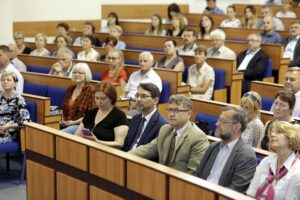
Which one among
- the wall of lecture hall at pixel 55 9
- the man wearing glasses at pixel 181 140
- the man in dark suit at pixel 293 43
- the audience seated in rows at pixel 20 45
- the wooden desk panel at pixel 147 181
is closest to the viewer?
the wooden desk panel at pixel 147 181

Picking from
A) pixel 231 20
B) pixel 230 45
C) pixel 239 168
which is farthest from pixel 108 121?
pixel 231 20

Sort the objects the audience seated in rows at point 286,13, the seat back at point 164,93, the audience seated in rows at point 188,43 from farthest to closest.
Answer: the audience seated in rows at point 286,13
the audience seated in rows at point 188,43
the seat back at point 164,93

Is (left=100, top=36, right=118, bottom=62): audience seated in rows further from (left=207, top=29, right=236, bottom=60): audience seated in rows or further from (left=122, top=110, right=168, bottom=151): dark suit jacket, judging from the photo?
(left=122, top=110, right=168, bottom=151): dark suit jacket

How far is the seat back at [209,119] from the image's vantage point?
529 centimetres

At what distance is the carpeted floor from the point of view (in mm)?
5277

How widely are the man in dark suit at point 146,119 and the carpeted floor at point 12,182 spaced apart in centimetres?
128

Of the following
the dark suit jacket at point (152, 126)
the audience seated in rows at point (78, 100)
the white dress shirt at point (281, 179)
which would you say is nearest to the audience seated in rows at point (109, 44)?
the audience seated in rows at point (78, 100)

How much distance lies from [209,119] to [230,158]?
1.69 m

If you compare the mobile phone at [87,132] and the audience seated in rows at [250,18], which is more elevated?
the audience seated in rows at [250,18]

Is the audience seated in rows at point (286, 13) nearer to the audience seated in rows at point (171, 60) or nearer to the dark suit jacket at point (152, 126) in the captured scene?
the audience seated in rows at point (171, 60)

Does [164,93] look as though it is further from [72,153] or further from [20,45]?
[20,45]

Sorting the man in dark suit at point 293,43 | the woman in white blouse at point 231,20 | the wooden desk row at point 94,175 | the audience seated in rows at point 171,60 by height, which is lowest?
the wooden desk row at point 94,175

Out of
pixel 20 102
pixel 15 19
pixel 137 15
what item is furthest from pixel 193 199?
pixel 137 15

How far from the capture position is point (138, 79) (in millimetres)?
6898
